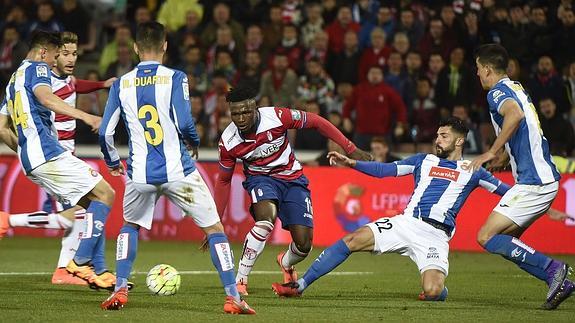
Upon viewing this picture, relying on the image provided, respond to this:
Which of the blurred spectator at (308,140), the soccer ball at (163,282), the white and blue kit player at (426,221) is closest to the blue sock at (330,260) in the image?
the white and blue kit player at (426,221)

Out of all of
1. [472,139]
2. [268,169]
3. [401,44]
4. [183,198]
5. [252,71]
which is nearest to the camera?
[183,198]

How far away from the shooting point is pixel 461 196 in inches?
406

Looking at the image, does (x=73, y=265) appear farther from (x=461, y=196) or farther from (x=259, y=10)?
(x=259, y=10)

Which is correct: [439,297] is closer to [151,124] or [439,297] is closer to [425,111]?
[151,124]

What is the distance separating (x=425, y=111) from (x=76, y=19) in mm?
7230

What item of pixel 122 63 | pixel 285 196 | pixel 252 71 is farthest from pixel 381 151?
pixel 285 196

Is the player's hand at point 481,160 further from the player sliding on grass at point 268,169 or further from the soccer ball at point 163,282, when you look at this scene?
the soccer ball at point 163,282

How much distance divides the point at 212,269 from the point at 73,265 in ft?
9.68

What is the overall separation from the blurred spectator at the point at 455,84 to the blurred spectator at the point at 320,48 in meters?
2.24

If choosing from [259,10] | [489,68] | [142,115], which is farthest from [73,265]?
[259,10]

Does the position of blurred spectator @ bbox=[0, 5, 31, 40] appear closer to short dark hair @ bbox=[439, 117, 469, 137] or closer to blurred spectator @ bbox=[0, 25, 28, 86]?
blurred spectator @ bbox=[0, 25, 28, 86]

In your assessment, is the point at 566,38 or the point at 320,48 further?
the point at 320,48

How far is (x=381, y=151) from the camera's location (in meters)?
17.1

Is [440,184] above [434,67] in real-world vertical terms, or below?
below
